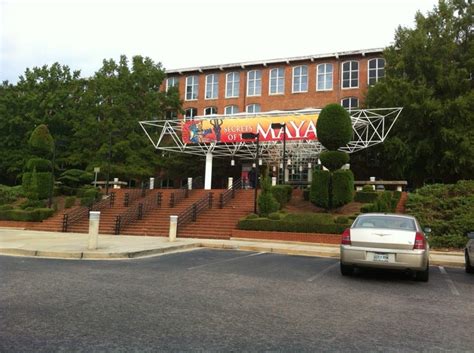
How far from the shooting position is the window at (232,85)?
4653 centimetres

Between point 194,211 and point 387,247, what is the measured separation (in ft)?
51.7

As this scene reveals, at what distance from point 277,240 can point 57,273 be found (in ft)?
40.9

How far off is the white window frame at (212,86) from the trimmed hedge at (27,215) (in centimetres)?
2520

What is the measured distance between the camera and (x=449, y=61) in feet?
106

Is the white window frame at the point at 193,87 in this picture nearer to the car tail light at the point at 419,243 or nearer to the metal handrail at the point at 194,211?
the metal handrail at the point at 194,211

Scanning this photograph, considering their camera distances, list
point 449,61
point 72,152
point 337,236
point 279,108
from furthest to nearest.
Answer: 1. point 279,108
2. point 72,152
3. point 449,61
4. point 337,236

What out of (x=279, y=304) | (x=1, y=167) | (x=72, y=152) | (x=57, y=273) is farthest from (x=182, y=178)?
(x=279, y=304)

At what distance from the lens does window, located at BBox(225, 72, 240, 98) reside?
153 feet

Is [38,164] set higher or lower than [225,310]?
higher

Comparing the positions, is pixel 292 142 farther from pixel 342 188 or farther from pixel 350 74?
pixel 350 74

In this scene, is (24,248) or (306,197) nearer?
(24,248)

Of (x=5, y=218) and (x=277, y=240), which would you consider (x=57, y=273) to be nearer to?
(x=277, y=240)

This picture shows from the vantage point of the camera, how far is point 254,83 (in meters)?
45.8

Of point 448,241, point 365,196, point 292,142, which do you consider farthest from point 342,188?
point 292,142
